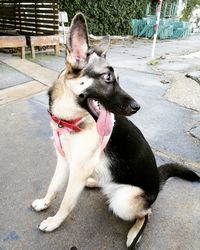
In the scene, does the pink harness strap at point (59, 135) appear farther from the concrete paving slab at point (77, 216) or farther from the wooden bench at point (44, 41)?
the wooden bench at point (44, 41)

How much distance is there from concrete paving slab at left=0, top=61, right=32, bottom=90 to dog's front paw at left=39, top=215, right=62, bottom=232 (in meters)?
3.38

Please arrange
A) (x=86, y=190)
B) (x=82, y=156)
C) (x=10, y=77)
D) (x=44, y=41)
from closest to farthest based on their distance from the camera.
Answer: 1. (x=82, y=156)
2. (x=86, y=190)
3. (x=10, y=77)
4. (x=44, y=41)

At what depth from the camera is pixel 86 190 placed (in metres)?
2.68

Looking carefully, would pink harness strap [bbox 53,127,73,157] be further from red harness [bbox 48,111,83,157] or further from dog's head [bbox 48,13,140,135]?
dog's head [bbox 48,13,140,135]

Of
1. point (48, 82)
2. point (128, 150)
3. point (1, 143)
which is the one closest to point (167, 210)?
point (128, 150)

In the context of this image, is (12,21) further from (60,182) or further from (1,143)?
(60,182)

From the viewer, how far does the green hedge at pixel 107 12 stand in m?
10.7

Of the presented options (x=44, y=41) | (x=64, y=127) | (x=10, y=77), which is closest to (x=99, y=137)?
(x=64, y=127)

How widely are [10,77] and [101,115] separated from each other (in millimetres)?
4158

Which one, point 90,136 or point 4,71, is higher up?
point 90,136

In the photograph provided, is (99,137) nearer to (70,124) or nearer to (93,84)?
(70,124)

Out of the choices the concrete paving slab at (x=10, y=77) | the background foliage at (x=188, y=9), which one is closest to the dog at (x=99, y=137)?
the concrete paving slab at (x=10, y=77)

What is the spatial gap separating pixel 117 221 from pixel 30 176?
3.30 ft

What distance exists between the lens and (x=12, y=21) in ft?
29.4
